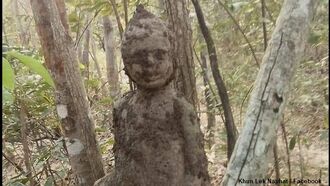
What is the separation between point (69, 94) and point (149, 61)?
61cm

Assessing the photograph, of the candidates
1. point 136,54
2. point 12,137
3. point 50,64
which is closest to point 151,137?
point 136,54

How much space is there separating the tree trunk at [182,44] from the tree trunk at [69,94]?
48cm

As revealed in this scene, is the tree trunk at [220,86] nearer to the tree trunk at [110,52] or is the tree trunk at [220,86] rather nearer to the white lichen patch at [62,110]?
the white lichen patch at [62,110]

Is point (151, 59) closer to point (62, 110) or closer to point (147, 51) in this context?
point (147, 51)

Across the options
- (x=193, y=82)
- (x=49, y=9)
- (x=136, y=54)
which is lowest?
(x=193, y=82)

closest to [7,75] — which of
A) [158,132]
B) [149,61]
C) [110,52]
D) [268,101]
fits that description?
[268,101]

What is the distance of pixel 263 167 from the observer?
120cm

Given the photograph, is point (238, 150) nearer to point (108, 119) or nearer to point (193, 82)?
point (193, 82)

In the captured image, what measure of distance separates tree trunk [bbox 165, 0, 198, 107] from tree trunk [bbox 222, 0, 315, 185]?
0.82 meters

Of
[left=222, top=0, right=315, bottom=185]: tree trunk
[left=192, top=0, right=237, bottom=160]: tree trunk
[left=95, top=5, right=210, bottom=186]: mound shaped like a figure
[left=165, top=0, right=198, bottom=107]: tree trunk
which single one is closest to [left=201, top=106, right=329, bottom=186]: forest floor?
[left=192, top=0, right=237, bottom=160]: tree trunk

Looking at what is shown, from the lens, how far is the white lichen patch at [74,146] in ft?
6.76

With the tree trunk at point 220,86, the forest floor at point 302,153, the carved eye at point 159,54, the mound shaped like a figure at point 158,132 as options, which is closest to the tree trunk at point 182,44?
the tree trunk at point 220,86

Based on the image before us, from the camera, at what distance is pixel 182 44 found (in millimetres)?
2027

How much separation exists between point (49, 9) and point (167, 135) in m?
0.82
